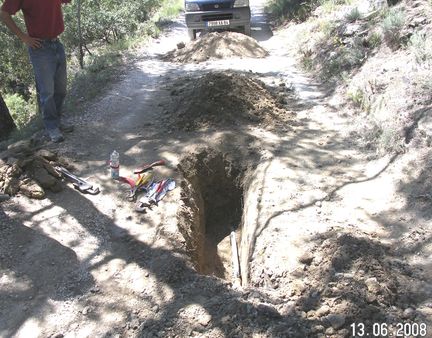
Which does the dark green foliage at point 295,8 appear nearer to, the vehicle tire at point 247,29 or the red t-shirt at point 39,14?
the vehicle tire at point 247,29

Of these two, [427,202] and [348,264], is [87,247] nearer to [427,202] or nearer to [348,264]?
[348,264]

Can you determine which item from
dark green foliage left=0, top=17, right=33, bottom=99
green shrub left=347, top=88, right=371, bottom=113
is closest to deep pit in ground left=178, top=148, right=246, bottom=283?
green shrub left=347, top=88, right=371, bottom=113

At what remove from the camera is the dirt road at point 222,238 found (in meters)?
3.22

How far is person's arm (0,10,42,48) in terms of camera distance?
16.8ft

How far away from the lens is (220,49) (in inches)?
418

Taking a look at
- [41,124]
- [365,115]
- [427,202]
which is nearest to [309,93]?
[365,115]

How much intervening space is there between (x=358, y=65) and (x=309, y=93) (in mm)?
976

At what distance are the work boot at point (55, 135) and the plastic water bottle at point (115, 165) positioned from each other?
48.2 inches

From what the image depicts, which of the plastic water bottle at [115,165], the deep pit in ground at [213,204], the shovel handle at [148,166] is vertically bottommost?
the deep pit in ground at [213,204]

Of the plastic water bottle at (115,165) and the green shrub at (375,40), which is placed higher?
the green shrub at (375,40)

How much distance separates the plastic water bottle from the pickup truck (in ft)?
25.0

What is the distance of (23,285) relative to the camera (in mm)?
3682

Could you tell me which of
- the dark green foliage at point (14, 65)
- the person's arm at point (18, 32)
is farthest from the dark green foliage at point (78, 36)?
the person's arm at point (18, 32)
